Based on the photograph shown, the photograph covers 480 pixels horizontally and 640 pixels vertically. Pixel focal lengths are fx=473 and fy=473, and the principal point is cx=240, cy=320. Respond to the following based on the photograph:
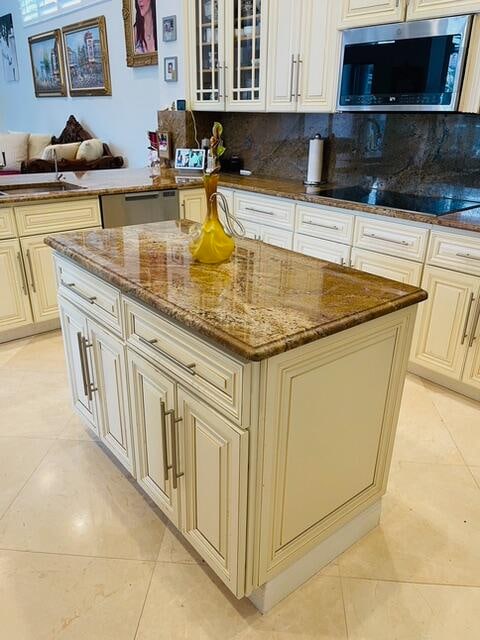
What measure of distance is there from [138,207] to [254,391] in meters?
2.53

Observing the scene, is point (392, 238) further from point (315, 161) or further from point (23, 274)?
point (23, 274)

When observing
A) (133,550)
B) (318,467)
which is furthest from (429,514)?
(133,550)

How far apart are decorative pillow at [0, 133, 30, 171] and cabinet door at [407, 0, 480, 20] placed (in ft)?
20.1

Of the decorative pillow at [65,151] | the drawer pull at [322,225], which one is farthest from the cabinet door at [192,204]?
the decorative pillow at [65,151]

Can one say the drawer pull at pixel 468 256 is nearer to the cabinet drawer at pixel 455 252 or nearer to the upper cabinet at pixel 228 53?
the cabinet drawer at pixel 455 252

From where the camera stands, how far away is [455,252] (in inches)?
91.4

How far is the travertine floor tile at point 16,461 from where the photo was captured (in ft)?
6.18

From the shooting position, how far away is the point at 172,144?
4.13m

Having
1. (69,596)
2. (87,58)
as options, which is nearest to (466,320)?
(69,596)

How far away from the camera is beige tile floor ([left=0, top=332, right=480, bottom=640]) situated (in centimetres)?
138

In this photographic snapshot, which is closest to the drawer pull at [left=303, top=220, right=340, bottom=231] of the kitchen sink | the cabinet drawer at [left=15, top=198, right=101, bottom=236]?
the cabinet drawer at [left=15, top=198, right=101, bottom=236]

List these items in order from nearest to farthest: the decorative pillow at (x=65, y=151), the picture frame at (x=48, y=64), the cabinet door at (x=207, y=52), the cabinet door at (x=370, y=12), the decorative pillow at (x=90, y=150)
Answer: the cabinet door at (x=370, y=12), the cabinet door at (x=207, y=52), the decorative pillow at (x=90, y=150), the decorative pillow at (x=65, y=151), the picture frame at (x=48, y=64)

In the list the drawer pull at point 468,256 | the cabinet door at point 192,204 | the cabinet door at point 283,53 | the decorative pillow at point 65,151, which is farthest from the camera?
the decorative pillow at point 65,151

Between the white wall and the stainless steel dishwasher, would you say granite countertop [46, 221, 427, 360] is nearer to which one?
the stainless steel dishwasher
